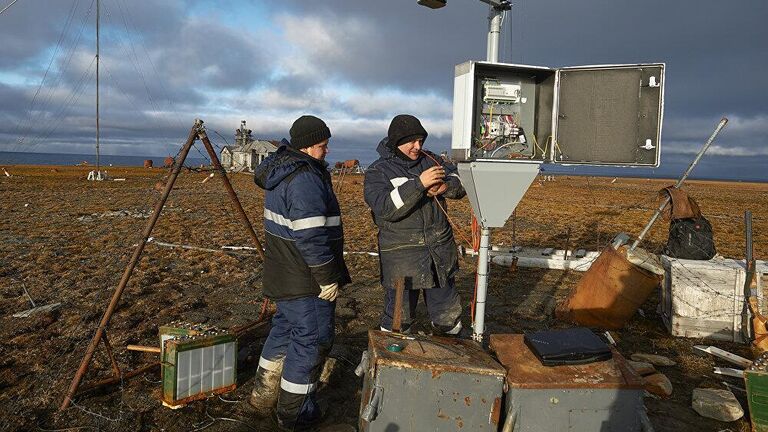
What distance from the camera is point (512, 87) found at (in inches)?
175

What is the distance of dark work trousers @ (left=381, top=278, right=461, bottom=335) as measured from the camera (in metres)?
4.61

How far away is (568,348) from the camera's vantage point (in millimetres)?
3359

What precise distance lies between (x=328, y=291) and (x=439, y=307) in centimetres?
125

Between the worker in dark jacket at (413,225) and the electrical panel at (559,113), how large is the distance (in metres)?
0.42

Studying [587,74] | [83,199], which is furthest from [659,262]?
[83,199]

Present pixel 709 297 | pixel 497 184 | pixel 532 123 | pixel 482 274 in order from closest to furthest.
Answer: pixel 497 184, pixel 482 274, pixel 532 123, pixel 709 297

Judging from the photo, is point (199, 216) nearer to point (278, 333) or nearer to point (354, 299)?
point (354, 299)

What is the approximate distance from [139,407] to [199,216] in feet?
42.2

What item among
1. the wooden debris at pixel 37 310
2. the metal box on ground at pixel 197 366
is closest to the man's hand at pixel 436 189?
the metal box on ground at pixel 197 366

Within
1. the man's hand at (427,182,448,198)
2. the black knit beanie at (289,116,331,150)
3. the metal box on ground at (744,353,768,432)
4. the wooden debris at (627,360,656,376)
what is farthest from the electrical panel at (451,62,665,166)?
the wooden debris at (627,360,656,376)

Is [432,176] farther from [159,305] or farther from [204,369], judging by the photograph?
[159,305]

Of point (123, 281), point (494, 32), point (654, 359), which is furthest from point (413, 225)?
point (654, 359)

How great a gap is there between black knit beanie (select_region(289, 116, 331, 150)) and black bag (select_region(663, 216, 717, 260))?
4974 mm

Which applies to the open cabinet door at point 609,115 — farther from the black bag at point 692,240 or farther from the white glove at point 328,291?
the black bag at point 692,240
